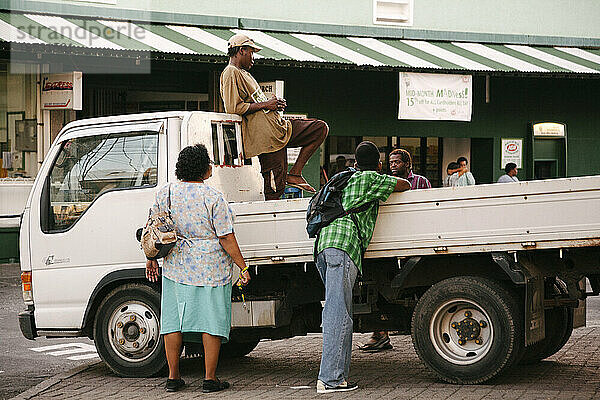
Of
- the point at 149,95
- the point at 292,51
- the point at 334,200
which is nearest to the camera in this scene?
Answer: the point at 334,200

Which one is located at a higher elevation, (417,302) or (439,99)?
(439,99)

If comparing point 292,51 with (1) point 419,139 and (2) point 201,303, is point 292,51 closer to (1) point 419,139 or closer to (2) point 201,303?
(1) point 419,139

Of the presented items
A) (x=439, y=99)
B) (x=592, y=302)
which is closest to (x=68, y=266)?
(x=592, y=302)

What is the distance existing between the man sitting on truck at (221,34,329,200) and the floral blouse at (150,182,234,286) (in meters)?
1.19

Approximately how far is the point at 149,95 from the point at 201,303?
1175 cm

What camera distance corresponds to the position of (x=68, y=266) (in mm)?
8633

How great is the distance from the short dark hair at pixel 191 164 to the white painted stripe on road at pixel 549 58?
1340 cm

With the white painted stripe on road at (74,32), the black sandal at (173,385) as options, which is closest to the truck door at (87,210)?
the black sandal at (173,385)

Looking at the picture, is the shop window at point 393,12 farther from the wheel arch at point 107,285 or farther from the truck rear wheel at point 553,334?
the wheel arch at point 107,285

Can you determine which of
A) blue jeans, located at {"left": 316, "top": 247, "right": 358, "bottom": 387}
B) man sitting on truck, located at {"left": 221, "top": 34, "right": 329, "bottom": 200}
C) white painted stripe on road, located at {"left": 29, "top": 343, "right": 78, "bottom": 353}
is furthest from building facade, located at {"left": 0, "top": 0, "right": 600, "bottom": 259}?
blue jeans, located at {"left": 316, "top": 247, "right": 358, "bottom": 387}

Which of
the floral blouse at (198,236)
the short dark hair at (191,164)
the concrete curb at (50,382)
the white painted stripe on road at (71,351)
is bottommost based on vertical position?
the white painted stripe on road at (71,351)

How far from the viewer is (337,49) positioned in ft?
60.2

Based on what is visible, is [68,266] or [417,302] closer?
[417,302]

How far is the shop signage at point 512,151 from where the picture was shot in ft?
71.1
